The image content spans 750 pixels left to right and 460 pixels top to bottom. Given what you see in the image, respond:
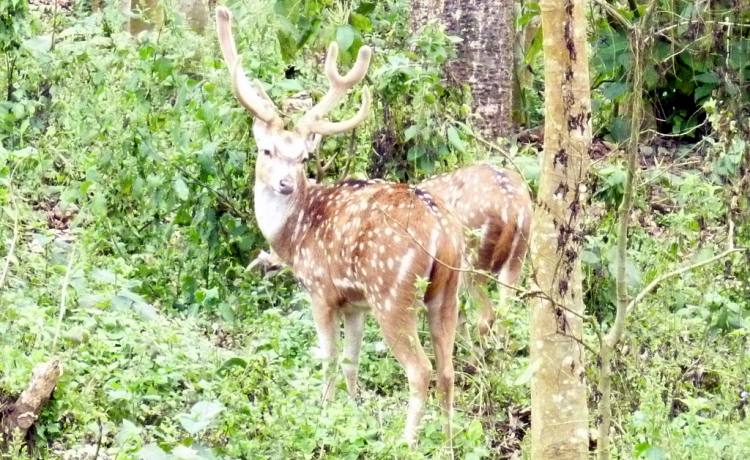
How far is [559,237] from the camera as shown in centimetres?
557

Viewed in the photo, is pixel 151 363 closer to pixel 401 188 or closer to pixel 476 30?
pixel 401 188

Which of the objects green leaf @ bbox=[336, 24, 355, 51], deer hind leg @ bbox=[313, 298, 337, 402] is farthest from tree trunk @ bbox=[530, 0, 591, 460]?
green leaf @ bbox=[336, 24, 355, 51]

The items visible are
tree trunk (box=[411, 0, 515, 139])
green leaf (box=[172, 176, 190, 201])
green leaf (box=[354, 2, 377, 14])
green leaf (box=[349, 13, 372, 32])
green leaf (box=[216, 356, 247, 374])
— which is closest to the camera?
green leaf (box=[216, 356, 247, 374])

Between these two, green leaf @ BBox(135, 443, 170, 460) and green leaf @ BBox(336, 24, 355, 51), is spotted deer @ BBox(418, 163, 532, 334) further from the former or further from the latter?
green leaf @ BBox(135, 443, 170, 460)

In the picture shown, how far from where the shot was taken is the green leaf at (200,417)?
18.6 feet

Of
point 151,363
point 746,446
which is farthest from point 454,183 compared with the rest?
point 746,446

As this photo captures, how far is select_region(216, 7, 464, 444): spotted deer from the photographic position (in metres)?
7.75

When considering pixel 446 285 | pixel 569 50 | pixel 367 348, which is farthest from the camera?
pixel 367 348

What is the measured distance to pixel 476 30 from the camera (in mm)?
10789

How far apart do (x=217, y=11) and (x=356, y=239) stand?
2222 mm

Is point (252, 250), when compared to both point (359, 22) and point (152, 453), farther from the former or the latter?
point (152, 453)

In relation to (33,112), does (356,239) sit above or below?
below

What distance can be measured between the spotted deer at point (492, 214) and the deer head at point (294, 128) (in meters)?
0.81

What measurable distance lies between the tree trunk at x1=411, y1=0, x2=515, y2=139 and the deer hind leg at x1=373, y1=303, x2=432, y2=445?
3.27 m
